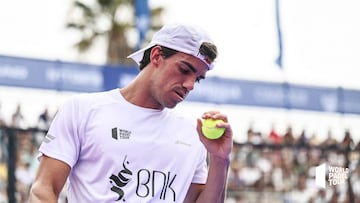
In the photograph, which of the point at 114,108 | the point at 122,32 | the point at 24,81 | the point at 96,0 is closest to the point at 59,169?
the point at 114,108

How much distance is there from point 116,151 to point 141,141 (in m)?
0.13

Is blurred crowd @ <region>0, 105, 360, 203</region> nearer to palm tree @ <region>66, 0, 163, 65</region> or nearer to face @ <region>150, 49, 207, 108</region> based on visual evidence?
face @ <region>150, 49, 207, 108</region>

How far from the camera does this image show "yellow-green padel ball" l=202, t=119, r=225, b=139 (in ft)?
12.4

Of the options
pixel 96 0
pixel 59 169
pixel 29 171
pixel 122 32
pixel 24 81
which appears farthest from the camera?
pixel 96 0

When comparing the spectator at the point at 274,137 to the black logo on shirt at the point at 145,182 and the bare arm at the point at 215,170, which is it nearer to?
the bare arm at the point at 215,170

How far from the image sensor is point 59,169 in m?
3.76

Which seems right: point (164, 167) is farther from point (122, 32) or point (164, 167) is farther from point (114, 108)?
point (122, 32)

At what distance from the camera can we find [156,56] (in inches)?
154

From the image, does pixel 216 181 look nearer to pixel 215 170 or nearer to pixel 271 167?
pixel 215 170

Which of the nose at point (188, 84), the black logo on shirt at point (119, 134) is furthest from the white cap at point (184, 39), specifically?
the black logo on shirt at point (119, 134)

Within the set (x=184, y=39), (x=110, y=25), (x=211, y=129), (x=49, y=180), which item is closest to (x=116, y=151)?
(x=49, y=180)

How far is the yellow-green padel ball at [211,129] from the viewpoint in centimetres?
378

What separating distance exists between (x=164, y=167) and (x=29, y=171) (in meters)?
5.51

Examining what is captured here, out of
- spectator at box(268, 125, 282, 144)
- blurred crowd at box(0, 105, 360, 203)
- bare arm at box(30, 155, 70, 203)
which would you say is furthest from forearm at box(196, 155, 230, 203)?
spectator at box(268, 125, 282, 144)
